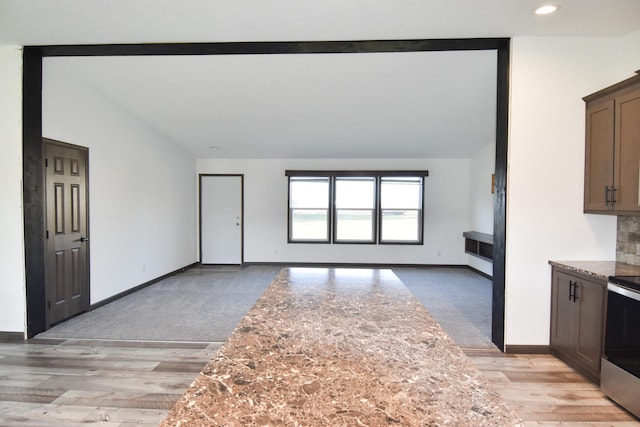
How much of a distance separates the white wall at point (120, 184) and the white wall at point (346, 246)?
4.55ft

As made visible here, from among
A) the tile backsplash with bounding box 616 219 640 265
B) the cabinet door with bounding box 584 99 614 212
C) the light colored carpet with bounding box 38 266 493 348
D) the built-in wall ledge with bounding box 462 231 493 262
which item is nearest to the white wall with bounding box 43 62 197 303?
the light colored carpet with bounding box 38 266 493 348

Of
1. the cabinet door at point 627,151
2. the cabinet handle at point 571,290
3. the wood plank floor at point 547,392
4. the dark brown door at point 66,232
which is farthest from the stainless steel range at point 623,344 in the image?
the dark brown door at point 66,232

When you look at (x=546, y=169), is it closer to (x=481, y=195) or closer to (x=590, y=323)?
(x=590, y=323)

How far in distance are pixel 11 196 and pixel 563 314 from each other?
5.14 meters

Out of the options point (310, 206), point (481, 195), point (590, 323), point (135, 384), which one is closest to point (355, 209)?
point (310, 206)

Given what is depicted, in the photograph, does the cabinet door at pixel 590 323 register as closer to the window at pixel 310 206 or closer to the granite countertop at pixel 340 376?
the granite countertop at pixel 340 376

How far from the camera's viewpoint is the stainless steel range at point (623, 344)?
197cm

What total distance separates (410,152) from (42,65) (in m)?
5.35

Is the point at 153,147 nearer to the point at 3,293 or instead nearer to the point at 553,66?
the point at 3,293

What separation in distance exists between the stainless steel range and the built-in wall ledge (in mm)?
2894

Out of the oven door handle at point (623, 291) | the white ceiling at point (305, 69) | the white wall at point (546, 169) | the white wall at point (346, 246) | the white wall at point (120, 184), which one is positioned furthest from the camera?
the white wall at point (346, 246)

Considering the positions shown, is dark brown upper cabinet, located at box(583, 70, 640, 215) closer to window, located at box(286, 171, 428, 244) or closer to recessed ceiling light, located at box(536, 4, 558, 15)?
recessed ceiling light, located at box(536, 4, 558, 15)

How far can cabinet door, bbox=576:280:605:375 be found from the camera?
2273 mm

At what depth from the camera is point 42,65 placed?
3.10m
